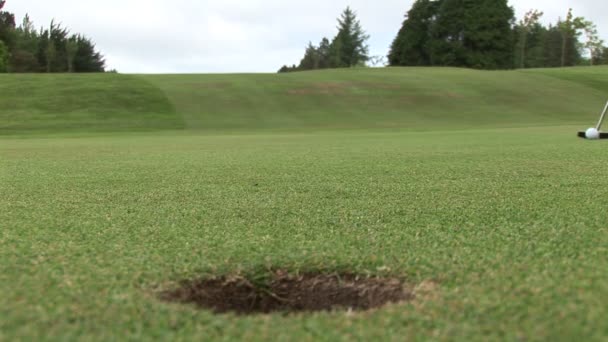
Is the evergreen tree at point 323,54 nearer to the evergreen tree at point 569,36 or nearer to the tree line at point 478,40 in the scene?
the tree line at point 478,40

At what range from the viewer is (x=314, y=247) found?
5.81 feet

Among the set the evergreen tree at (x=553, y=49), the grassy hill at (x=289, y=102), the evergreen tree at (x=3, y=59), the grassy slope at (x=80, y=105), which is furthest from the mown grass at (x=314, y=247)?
the evergreen tree at (x=553, y=49)

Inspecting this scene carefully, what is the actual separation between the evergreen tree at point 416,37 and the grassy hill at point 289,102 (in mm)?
34901

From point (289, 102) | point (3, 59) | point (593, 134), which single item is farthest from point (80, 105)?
→ point (3, 59)

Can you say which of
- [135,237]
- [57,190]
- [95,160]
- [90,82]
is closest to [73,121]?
[90,82]

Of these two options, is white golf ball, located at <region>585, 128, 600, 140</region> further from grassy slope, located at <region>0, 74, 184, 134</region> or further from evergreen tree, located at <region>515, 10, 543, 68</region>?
evergreen tree, located at <region>515, 10, 543, 68</region>

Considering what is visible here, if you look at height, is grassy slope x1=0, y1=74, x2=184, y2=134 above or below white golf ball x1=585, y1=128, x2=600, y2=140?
above

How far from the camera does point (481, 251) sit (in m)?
1.68

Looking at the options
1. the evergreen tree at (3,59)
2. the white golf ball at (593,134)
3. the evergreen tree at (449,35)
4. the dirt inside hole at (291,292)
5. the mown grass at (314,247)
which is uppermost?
the evergreen tree at (449,35)

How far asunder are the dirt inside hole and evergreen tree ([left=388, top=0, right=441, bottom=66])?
200 ft

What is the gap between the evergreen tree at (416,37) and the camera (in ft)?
200

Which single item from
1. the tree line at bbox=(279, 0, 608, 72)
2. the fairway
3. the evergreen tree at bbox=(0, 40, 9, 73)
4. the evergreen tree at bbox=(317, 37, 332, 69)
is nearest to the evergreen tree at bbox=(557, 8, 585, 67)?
the tree line at bbox=(279, 0, 608, 72)

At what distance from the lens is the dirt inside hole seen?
1.40 metres

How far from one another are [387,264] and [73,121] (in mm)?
17468
